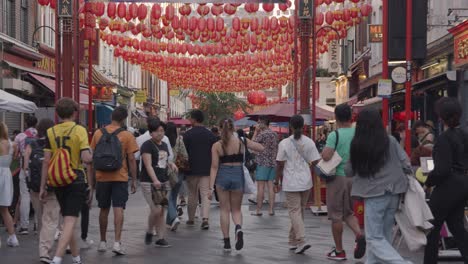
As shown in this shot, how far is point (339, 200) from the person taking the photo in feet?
34.7

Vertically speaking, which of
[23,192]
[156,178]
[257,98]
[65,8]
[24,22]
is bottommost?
[23,192]

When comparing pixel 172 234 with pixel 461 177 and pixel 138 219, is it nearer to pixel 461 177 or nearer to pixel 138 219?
pixel 138 219

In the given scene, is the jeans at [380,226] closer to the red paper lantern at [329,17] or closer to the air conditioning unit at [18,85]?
the red paper lantern at [329,17]

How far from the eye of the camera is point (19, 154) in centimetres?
1378

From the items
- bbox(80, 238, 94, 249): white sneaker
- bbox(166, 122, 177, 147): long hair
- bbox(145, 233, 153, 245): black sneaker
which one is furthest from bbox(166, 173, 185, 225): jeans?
bbox(80, 238, 94, 249): white sneaker

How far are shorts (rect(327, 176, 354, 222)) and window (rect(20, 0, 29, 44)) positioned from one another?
71.2 ft

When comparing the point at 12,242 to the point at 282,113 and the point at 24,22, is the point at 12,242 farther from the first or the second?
the point at 24,22

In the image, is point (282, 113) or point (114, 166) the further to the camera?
point (282, 113)

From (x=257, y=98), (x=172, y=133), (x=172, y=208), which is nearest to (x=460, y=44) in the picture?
(x=172, y=133)

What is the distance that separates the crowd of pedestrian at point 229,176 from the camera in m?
8.34

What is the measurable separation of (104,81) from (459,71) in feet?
71.1

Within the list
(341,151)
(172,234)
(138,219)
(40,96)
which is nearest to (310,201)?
(138,219)

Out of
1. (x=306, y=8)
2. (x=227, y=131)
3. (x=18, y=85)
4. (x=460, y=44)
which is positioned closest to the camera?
(x=227, y=131)

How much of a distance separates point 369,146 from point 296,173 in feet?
10.8
